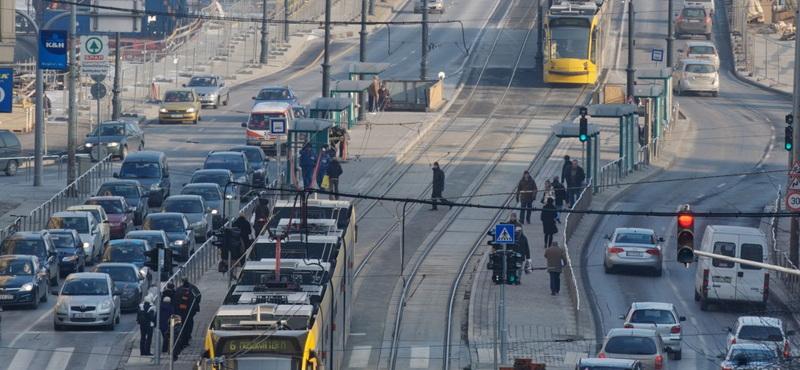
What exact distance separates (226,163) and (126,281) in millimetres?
13403

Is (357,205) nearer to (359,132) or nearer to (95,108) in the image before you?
(359,132)

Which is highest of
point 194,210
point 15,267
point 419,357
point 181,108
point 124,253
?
point 181,108

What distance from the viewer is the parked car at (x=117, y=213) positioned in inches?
1496

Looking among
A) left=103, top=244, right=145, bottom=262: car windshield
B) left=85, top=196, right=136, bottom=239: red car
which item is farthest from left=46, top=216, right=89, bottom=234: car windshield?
left=103, top=244, right=145, bottom=262: car windshield

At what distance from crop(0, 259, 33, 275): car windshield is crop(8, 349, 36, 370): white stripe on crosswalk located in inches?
134

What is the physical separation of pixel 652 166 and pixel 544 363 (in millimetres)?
24759

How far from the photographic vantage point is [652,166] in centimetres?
5022

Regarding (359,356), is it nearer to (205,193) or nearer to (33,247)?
(33,247)

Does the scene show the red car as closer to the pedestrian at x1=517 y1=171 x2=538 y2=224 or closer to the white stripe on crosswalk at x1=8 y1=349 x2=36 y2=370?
the white stripe on crosswalk at x1=8 y1=349 x2=36 y2=370

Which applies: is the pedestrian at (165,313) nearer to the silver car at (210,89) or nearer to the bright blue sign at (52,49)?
the bright blue sign at (52,49)

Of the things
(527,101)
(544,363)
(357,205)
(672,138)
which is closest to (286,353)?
(544,363)

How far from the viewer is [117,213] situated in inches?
1508

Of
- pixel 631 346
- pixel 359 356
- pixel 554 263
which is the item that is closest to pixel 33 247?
pixel 359 356

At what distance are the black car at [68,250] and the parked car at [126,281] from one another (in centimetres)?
291
